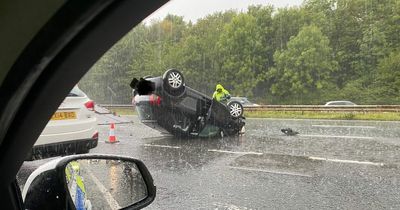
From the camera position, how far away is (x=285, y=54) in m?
10.5

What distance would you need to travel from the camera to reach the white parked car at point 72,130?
4.17m

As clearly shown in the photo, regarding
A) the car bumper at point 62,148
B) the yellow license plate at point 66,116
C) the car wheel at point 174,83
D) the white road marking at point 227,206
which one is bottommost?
the white road marking at point 227,206

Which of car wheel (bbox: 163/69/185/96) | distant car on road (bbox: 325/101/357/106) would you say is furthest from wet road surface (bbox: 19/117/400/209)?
distant car on road (bbox: 325/101/357/106)

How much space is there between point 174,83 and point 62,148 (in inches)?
119

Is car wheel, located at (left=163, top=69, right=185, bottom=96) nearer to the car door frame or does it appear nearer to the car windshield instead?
the car windshield

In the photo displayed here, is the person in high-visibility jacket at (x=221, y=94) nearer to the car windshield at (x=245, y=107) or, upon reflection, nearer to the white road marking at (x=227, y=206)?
the car windshield at (x=245, y=107)

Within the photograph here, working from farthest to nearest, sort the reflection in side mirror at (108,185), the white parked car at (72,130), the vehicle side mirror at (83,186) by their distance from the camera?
the white parked car at (72,130) < the reflection in side mirror at (108,185) < the vehicle side mirror at (83,186)

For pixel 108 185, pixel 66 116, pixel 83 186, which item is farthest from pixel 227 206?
pixel 83 186

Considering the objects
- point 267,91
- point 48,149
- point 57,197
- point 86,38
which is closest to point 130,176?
point 57,197

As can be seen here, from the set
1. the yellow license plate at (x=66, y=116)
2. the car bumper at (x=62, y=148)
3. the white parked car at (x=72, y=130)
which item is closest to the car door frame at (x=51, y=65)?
the car bumper at (x=62, y=148)

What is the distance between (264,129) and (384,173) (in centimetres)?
503

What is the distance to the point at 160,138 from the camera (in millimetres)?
8617

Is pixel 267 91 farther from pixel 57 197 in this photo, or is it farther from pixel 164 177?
pixel 57 197

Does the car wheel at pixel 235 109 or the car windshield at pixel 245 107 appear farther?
the car wheel at pixel 235 109
